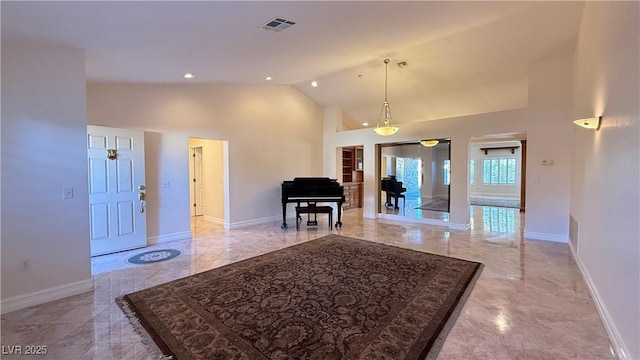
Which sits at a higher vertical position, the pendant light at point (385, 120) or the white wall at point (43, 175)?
the pendant light at point (385, 120)

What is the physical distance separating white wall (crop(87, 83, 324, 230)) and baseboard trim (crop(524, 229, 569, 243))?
5041 mm

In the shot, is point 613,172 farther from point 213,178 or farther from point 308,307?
point 213,178

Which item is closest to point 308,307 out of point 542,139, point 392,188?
point 542,139

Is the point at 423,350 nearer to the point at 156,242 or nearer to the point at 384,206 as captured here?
the point at 156,242

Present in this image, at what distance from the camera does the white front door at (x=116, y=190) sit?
14.3ft

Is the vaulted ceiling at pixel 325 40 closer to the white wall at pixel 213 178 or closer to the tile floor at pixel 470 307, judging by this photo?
the white wall at pixel 213 178

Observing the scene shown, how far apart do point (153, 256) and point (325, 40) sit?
4.22m

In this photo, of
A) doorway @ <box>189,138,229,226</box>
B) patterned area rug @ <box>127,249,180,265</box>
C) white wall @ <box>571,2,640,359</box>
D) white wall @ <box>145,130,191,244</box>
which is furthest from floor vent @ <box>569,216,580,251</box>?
white wall @ <box>145,130,191,244</box>

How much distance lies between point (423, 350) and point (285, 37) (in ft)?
12.4

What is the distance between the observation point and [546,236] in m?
5.40

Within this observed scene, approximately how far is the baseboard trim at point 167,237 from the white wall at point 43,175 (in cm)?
197

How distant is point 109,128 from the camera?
4453mm

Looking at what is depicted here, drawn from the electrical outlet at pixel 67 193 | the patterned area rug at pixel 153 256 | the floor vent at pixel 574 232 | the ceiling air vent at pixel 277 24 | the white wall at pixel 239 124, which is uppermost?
the ceiling air vent at pixel 277 24

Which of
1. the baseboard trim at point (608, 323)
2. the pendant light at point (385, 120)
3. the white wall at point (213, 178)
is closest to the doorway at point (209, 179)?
the white wall at point (213, 178)
